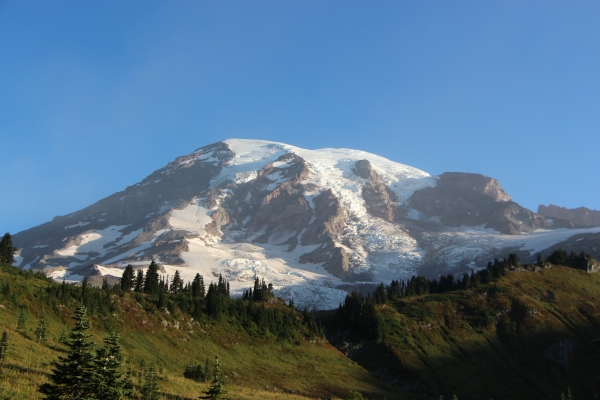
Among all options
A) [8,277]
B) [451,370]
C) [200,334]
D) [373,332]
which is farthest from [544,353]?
[8,277]

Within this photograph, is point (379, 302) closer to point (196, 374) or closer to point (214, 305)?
point (214, 305)

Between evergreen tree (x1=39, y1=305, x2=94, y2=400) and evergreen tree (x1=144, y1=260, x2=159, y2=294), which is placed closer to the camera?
evergreen tree (x1=39, y1=305, x2=94, y2=400)

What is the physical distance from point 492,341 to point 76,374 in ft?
463

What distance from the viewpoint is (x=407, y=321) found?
147250 millimetres

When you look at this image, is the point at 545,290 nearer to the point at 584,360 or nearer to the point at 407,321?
the point at 584,360

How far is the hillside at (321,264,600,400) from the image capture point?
12118 centimetres

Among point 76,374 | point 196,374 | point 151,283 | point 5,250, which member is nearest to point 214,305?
point 151,283

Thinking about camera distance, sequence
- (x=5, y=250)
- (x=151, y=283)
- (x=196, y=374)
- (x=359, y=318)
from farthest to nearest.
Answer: (x=359, y=318) → (x=151, y=283) → (x=5, y=250) → (x=196, y=374)

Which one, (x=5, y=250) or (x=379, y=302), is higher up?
(x=5, y=250)

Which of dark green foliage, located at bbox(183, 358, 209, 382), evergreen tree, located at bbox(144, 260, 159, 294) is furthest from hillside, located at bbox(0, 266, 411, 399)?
evergreen tree, located at bbox(144, 260, 159, 294)

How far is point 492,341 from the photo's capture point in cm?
14550

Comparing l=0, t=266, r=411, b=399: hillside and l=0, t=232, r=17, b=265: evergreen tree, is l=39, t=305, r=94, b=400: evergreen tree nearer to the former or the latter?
l=0, t=266, r=411, b=399: hillside

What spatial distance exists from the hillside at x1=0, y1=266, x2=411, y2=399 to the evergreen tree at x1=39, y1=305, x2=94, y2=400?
17.7 meters

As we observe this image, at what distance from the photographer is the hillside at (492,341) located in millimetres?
121175
